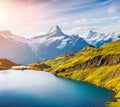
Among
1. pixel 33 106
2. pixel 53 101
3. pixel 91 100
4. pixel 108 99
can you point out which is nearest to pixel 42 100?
pixel 53 101

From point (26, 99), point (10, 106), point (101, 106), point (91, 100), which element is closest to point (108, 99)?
point (91, 100)

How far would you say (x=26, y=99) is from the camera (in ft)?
626

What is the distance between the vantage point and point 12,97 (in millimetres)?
196625

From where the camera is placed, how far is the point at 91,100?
197 m

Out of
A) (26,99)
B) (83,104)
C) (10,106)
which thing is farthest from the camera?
(26,99)

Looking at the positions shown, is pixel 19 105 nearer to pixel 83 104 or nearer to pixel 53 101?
pixel 53 101

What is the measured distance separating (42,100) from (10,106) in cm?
2998

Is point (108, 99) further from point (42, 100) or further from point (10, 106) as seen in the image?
point (10, 106)

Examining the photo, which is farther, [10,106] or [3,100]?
[3,100]

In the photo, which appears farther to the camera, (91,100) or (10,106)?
(91,100)

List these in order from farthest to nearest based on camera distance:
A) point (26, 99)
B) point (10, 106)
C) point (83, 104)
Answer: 1. point (26, 99)
2. point (83, 104)
3. point (10, 106)

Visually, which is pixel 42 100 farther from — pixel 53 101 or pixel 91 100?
pixel 91 100

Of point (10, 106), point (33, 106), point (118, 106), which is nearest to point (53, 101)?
point (33, 106)

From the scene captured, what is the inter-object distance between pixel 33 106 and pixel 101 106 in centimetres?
4412
